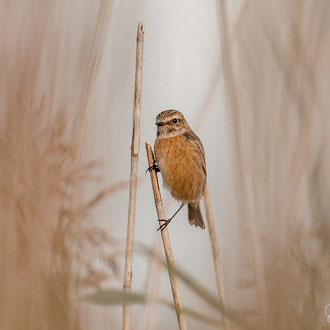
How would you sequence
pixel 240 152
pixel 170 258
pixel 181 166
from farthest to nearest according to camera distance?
pixel 181 166 → pixel 240 152 → pixel 170 258

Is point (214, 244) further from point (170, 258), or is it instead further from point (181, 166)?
point (181, 166)

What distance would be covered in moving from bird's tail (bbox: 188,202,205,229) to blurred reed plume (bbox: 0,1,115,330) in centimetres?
181

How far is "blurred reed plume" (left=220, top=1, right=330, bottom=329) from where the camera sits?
5.57ft

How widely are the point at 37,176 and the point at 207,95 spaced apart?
109cm

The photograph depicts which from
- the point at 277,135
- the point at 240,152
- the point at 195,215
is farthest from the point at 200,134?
the point at 195,215

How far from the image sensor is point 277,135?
6.76ft

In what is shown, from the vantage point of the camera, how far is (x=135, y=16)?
2439 mm

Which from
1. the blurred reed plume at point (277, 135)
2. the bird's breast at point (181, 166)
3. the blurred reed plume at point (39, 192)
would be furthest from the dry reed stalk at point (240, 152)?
the bird's breast at point (181, 166)

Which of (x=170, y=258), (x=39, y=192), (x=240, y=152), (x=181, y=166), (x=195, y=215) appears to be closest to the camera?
(x=39, y=192)

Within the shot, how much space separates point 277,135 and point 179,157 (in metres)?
1.35

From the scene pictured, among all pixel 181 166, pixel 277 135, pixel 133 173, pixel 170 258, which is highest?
pixel 181 166

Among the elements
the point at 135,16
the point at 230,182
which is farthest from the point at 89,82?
the point at 230,182

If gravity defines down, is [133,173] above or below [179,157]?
below

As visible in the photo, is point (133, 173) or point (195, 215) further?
point (195, 215)
